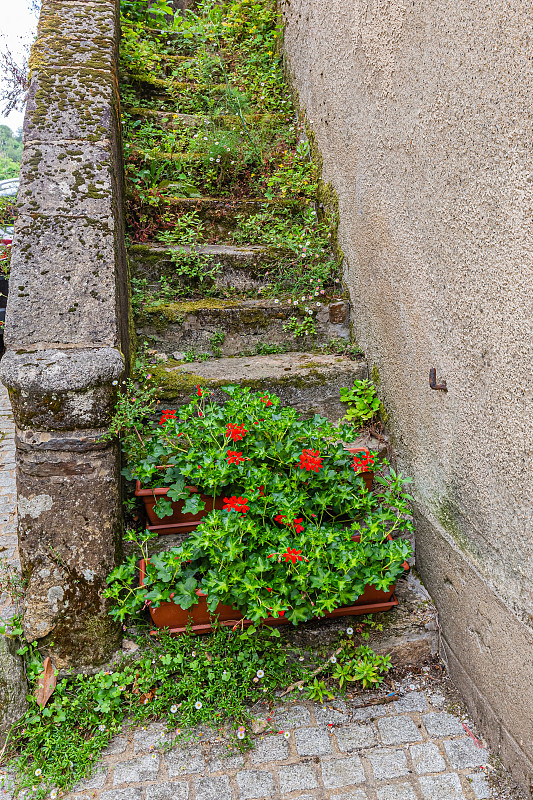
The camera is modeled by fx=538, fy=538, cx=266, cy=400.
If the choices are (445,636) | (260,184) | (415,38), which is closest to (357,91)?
(415,38)

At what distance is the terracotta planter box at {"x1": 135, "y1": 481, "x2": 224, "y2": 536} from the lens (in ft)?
7.06

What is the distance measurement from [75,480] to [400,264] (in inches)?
64.3

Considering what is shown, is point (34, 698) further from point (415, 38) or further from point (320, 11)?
point (320, 11)

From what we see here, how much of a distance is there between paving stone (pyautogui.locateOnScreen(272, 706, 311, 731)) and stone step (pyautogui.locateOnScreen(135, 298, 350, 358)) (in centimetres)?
174

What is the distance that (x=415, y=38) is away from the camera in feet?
7.07

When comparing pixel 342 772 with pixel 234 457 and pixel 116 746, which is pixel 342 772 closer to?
pixel 116 746

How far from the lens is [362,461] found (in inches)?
87.1

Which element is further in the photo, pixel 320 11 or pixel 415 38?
pixel 320 11

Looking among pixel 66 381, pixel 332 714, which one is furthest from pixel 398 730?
pixel 66 381

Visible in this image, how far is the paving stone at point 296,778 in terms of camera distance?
1713 mm

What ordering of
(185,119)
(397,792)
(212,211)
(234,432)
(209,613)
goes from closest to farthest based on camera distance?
(397,792) → (209,613) → (234,432) → (212,211) → (185,119)

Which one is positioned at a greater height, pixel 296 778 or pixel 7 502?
pixel 7 502

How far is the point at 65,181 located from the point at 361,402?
1700mm

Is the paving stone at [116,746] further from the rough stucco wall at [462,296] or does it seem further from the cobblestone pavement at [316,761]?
the rough stucco wall at [462,296]
